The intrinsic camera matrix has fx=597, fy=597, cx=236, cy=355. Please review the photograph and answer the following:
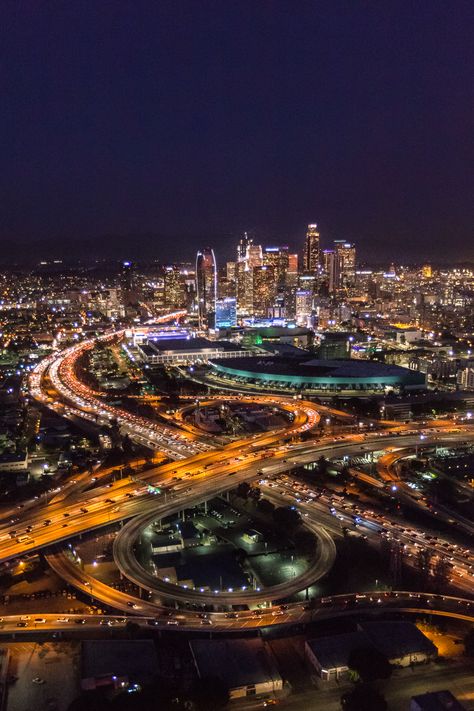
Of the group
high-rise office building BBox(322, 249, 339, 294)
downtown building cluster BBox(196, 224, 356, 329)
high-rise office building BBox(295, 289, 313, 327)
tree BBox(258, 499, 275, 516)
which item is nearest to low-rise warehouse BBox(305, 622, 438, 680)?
tree BBox(258, 499, 275, 516)

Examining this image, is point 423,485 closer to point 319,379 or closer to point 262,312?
point 319,379

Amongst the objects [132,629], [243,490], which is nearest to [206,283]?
[243,490]

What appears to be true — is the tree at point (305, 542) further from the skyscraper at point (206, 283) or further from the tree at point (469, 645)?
the skyscraper at point (206, 283)

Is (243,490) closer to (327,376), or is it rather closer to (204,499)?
(204,499)

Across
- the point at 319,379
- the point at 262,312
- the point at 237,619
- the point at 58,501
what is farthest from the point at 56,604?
the point at 262,312

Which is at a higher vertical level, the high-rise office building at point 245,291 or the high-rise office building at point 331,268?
the high-rise office building at point 331,268

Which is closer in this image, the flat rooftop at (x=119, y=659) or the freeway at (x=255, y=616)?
the flat rooftop at (x=119, y=659)

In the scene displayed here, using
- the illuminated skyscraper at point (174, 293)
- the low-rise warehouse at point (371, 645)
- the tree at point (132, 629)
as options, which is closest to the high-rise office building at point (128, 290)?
the illuminated skyscraper at point (174, 293)
